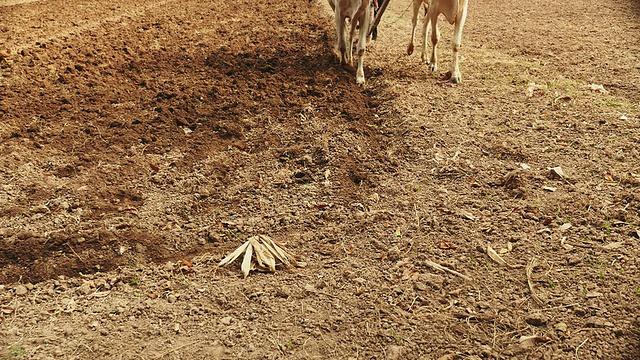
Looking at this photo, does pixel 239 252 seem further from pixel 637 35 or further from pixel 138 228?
pixel 637 35

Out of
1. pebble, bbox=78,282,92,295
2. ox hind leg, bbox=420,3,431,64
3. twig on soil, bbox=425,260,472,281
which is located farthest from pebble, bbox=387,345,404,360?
ox hind leg, bbox=420,3,431,64

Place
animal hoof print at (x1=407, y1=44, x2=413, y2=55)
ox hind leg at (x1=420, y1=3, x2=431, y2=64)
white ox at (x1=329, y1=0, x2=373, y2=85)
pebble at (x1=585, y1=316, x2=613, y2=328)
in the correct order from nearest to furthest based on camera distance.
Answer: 1. pebble at (x1=585, y1=316, x2=613, y2=328)
2. white ox at (x1=329, y1=0, x2=373, y2=85)
3. ox hind leg at (x1=420, y1=3, x2=431, y2=64)
4. animal hoof print at (x1=407, y1=44, x2=413, y2=55)

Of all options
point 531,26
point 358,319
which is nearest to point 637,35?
point 531,26

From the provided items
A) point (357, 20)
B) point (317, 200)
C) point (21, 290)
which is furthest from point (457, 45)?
point (21, 290)

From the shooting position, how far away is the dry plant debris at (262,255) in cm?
412

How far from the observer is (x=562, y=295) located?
3730 mm

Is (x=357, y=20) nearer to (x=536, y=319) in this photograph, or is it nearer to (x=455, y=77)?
(x=455, y=77)

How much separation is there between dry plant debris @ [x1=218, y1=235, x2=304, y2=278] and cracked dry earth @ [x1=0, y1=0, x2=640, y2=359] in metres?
0.07

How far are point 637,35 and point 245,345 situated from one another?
861 cm

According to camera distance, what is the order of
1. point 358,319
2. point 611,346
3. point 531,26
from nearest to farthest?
point 611,346 → point 358,319 → point 531,26

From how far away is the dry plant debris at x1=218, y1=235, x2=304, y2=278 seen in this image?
4.12 metres

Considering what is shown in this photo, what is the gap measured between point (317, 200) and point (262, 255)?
977 mm

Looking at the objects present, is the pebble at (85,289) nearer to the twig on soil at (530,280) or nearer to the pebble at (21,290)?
the pebble at (21,290)

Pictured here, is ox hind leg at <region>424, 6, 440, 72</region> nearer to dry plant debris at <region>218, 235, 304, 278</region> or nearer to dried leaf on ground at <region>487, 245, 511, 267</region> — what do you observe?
dried leaf on ground at <region>487, 245, 511, 267</region>
